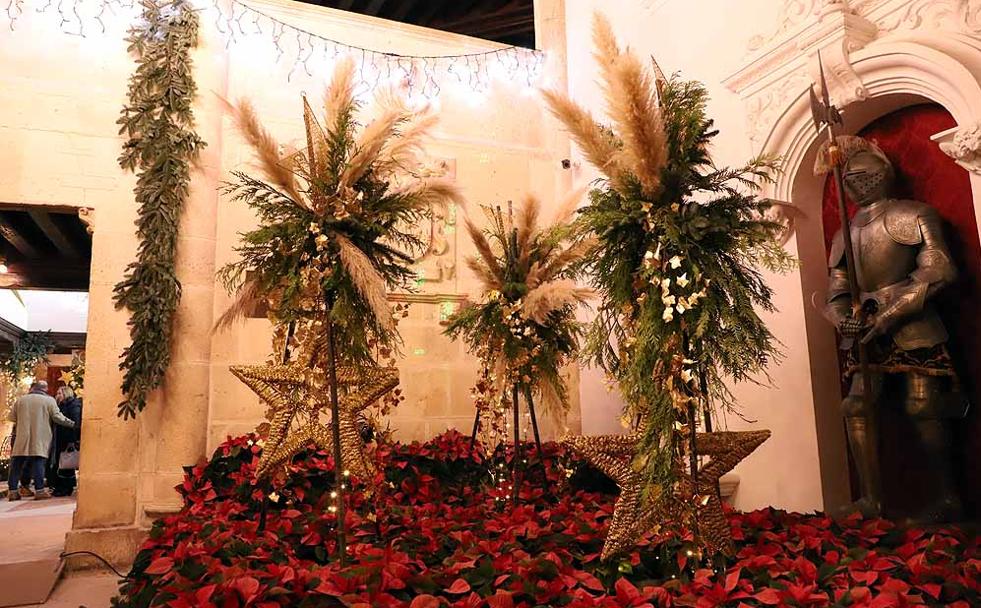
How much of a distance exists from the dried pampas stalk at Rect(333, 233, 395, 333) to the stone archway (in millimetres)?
2019

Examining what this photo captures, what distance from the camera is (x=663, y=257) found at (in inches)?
88.9

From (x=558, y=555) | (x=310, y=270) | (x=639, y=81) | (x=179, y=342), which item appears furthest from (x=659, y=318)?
(x=179, y=342)

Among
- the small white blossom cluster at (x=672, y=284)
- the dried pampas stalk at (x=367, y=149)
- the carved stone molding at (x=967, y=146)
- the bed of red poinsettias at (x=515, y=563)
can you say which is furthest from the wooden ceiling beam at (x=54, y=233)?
the carved stone molding at (x=967, y=146)

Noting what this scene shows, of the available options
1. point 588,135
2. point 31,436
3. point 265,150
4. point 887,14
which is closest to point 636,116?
point 588,135

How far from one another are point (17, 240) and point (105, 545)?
4.57 metres

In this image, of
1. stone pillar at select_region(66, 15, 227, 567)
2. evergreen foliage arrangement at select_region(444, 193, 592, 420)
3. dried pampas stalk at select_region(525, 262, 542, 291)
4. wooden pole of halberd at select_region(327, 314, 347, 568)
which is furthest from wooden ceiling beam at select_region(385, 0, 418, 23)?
wooden pole of halberd at select_region(327, 314, 347, 568)

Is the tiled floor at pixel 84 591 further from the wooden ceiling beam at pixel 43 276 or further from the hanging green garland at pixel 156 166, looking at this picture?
the wooden ceiling beam at pixel 43 276

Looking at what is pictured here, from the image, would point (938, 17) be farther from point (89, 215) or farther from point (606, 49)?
point (89, 215)

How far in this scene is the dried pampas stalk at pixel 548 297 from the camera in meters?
2.91

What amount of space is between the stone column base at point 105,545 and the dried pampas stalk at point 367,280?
3.30m

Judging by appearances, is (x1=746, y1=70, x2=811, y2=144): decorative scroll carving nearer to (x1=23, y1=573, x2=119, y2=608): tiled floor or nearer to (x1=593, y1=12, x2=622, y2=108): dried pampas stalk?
(x1=593, y1=12, x2=622, y2=108): dried pampas stalk

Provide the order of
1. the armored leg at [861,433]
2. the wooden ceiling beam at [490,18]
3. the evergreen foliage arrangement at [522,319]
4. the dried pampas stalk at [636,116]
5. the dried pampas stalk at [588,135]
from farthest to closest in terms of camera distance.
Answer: the wooden ceiling beam at [490,18], the evergreen foliage arrangement at [522,319], the armored leg at [861,433], the dried pampas stalk at [588,135], the dried pampas stalk at [636,116]

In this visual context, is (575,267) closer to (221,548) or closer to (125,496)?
(221,548)

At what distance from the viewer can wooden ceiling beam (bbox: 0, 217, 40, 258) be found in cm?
709
